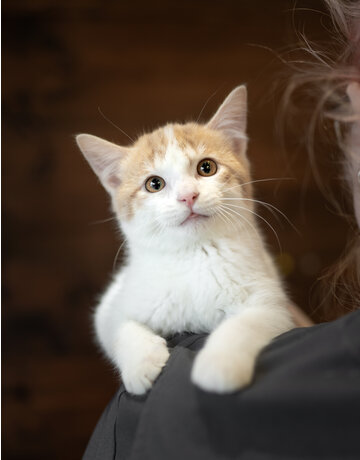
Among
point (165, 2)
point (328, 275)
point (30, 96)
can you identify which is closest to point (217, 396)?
point (328, 275)

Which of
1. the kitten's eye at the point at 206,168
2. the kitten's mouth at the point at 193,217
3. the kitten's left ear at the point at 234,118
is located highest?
the kitten's left ear at the point at 234,118

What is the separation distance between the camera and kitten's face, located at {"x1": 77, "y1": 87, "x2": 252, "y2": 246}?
105cm

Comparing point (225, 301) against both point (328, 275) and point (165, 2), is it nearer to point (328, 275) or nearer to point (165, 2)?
point (328, 275)

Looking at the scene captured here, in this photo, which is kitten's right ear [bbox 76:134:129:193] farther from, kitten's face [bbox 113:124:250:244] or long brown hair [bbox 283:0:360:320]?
long brown hair [bbox 283:0:360:320]

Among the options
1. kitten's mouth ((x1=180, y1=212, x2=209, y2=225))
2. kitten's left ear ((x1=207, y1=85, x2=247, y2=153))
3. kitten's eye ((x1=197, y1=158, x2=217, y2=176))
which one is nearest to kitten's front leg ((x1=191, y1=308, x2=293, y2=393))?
kitten's mouth ((x1=180, y1=212, x2=209, y2=225))

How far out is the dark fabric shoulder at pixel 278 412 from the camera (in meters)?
0.55

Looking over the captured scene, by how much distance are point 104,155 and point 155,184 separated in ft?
0.68

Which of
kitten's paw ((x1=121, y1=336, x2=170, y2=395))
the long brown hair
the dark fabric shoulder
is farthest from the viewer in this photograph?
the long brown hair

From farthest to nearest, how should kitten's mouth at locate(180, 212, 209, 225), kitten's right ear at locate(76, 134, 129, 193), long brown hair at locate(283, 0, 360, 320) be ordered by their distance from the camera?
1. kitten's right ear at locate(76, 134, 129, 193)
2. kitten's mouth at locate(180, 212, 209, 225)
3. long brown hair at locate(283, 0, 360, 320)

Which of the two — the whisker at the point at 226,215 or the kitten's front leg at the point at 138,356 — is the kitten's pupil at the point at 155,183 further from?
the kitten's front leg at the point at 138,356

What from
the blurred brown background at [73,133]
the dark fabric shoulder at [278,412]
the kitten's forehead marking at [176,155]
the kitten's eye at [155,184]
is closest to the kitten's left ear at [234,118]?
the kitten's forehead marking at [176,155]

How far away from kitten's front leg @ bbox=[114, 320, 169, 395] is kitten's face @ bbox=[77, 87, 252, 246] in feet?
0.79

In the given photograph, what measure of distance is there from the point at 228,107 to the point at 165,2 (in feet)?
5.12

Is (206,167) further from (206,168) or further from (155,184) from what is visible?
(155,184)
